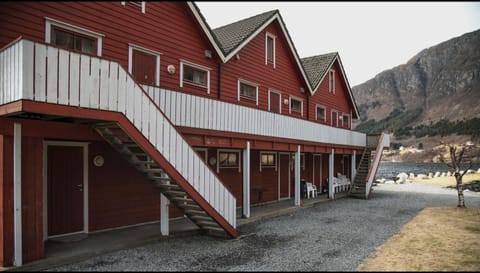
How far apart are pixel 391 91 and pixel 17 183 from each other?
20758 centimetres

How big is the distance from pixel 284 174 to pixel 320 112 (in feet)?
18.7

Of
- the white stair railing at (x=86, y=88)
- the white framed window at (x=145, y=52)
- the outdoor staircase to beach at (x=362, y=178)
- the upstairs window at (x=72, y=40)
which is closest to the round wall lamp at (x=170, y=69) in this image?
the white framed window at (x=145, y=52)

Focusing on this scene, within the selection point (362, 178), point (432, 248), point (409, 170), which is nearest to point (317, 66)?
point (362, 178)

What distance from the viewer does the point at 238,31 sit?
1572 cm

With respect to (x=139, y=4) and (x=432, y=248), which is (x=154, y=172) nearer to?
(x=139, y=4)

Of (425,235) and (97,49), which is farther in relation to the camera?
(425,235)

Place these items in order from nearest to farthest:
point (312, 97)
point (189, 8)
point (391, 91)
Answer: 1. point (189, 8)
2. point (312, 97)
3. point (391, 91)

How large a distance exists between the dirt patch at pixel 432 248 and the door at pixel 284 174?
22.2 feet

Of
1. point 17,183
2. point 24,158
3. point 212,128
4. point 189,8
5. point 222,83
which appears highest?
point 189,8

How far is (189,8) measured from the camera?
11.6 m

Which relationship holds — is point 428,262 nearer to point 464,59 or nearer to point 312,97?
point 312,97

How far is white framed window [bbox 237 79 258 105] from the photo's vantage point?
1461 centimetres

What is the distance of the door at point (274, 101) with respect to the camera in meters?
16.7

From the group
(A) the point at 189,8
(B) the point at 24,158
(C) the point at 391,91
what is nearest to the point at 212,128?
(A) the point at 189,8
